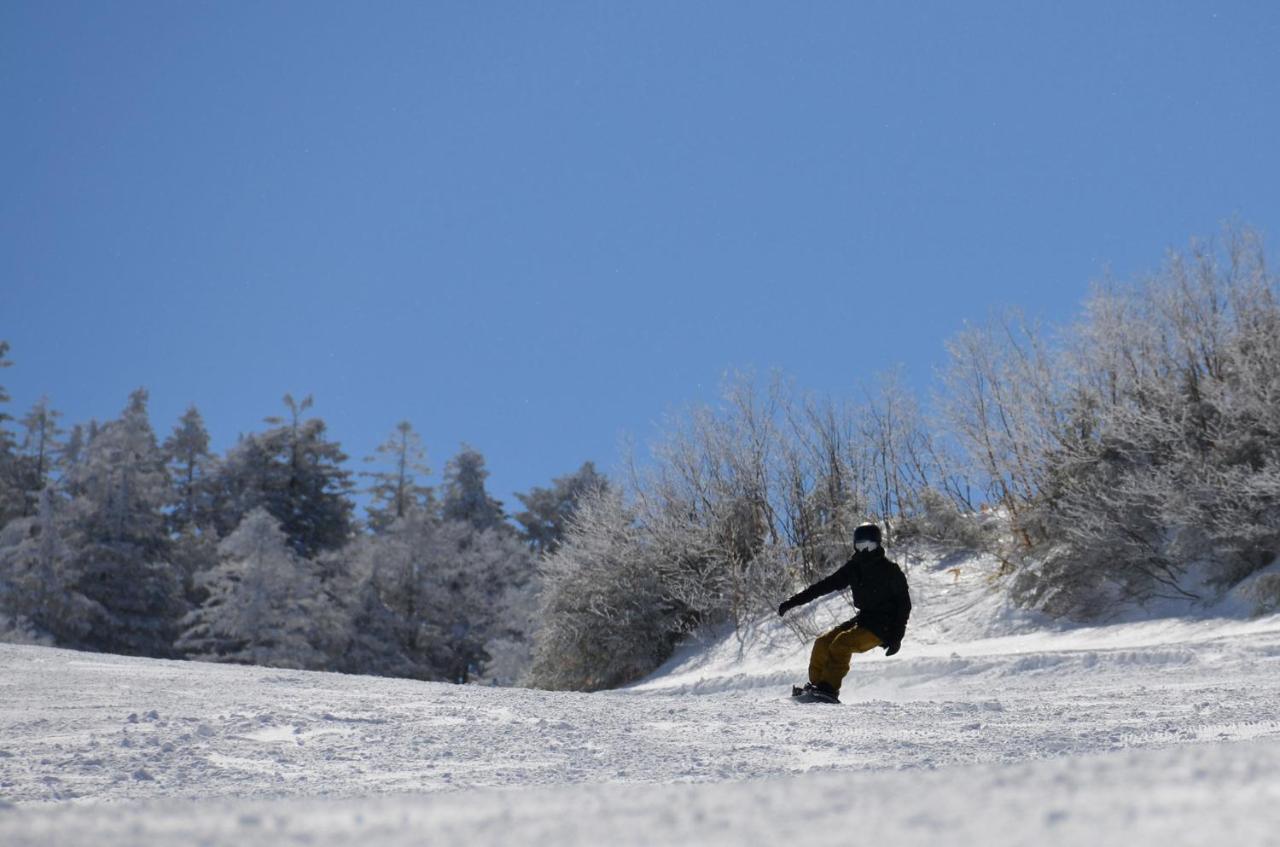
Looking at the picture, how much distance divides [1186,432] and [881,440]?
22.1ft

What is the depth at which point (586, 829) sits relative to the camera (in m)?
1.32

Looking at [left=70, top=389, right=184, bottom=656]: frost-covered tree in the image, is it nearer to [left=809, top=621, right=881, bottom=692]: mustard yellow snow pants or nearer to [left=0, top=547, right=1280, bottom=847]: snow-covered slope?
[left=0, top=547, right=1280, bottom=847]: snow-covered slope

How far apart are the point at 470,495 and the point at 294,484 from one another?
895 cm

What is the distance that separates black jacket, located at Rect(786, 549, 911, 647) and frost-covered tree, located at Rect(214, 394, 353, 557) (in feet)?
127

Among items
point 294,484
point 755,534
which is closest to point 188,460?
point 294,484

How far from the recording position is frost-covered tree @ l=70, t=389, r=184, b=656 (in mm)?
34906

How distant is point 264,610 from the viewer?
3262 cm

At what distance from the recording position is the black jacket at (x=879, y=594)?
8.92 metres

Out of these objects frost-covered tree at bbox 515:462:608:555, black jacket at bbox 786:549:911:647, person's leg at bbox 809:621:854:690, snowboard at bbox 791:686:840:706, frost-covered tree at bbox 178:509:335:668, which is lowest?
snowboard at bbox 791:686:840:706

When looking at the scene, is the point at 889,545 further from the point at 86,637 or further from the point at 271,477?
the point at 271,477

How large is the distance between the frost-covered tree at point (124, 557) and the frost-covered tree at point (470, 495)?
1634 centimetres

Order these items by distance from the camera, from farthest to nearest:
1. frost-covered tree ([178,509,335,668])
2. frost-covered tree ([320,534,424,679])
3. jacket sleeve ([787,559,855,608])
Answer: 1. frost-covered tree ([320,534,424,679])
2. frost-covered tree ([178,509,335,668])
3. jacket sleeve ([787,559,855,608])

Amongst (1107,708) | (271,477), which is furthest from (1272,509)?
(271,477)

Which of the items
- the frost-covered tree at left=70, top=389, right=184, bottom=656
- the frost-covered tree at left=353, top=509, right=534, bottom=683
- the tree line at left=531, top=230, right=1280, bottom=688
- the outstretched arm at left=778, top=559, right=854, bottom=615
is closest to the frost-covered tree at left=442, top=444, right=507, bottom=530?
the frost-covered tree at left=353, top=509, right=534, bottom=683
